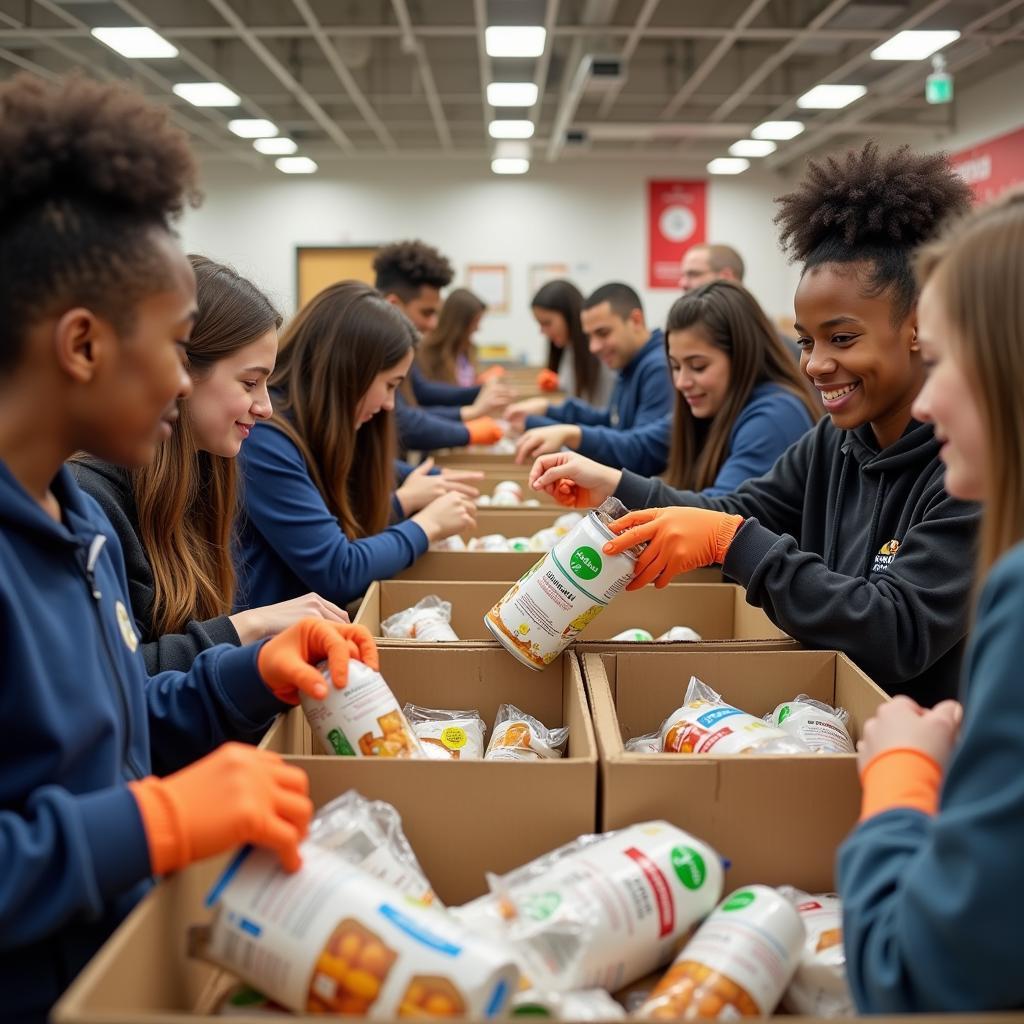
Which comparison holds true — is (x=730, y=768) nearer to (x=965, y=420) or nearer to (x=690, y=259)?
(x=965, y=420)

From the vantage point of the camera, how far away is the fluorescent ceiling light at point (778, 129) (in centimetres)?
944

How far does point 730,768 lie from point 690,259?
4578 millimetres

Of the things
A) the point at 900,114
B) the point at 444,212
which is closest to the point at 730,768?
the point at 900,114

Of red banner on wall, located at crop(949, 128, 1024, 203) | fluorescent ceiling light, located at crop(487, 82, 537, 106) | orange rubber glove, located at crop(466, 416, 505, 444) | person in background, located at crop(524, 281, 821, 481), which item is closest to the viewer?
person in background, located at crop(524, 281, 821, 481)

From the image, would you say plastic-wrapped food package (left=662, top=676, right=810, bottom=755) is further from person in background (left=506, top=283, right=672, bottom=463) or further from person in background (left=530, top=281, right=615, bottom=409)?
person in background (left=530, top=281, right=615, bottom=409)

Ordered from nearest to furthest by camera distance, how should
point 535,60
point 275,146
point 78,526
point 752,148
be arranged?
point 78,526, point 535,60, point 275,146, point 752,148

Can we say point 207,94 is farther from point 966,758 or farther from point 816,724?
point 966,758

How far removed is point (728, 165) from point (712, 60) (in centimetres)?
466

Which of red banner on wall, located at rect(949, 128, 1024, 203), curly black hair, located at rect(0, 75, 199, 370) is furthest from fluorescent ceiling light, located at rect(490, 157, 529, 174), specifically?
curly black hair, located at rect(0, 75, 199, 370)

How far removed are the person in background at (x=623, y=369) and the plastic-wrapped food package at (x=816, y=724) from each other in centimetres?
254

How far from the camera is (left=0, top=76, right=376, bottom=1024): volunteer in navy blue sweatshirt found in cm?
83

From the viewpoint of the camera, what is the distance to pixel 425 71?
7.89 meters

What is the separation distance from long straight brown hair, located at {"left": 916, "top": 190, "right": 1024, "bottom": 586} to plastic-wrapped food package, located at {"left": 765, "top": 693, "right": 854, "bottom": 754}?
22.6 inches

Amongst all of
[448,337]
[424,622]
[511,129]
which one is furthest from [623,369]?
[511,129]
